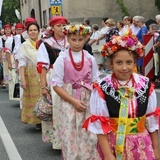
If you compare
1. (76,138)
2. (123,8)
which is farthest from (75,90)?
(123,8)

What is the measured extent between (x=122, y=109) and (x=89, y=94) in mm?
1743

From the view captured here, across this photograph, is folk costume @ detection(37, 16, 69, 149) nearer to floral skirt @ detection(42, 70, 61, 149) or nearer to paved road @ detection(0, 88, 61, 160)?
floral skirt @ detection(42, 70, 61, 149)

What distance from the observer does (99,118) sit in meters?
3.57

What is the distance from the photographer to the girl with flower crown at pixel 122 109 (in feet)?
11.7

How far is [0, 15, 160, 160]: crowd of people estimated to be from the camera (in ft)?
11.7

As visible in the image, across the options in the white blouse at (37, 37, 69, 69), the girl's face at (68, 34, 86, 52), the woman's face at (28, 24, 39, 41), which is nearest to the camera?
the girl's face at (68, 34, 86, 52)

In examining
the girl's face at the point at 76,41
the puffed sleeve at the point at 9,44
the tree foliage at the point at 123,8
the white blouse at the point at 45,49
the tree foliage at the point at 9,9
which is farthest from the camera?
the tree foliage at the point at 9,9

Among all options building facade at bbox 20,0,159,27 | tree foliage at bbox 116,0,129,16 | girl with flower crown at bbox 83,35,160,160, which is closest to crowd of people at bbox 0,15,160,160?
girl with flower crown at bbox 83,35,160,160

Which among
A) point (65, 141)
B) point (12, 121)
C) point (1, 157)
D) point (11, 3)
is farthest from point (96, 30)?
point (11, 3)

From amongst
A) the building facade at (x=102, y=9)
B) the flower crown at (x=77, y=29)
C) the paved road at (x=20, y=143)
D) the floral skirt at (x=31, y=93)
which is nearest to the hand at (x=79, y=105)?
the flower crown at (x=77, y=29)

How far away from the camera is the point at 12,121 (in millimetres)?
9094

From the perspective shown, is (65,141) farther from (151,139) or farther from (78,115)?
(151,139)

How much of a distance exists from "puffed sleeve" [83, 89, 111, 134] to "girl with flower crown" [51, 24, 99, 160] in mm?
1368

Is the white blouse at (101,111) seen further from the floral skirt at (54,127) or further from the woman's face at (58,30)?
the woman's face at (58,30)
